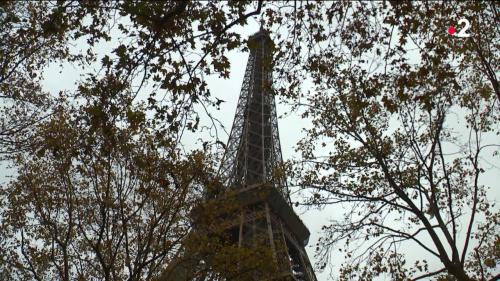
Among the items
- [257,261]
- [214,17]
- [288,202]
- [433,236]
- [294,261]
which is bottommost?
[433,236]

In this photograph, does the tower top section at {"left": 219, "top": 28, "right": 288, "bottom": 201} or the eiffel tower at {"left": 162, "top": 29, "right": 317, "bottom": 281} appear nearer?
the eiffel tower at {"left": 162, "top": 29, "right": 317, "bottom": 281}

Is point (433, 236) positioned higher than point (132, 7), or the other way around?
→ point (132, 7)

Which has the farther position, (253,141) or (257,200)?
(253,141)

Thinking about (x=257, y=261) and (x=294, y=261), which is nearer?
(x=257, y=261)

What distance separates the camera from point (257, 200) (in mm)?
38000

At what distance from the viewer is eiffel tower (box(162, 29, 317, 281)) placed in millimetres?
14461

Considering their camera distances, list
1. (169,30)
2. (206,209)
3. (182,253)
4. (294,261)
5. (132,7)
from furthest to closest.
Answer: (294,261) → (182,253) → (206,209) → (169,30) → (132,7)

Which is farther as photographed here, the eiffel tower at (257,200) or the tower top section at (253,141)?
the tower top section at (253,141)

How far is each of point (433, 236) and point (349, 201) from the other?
290 cm

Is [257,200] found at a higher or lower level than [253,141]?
lower

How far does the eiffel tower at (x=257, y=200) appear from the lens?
14461 mm

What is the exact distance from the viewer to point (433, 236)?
11.2m

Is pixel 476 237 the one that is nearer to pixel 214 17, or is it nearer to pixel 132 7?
pixel 214 17

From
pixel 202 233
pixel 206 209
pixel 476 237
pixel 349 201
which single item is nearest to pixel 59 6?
pixel 206 209
